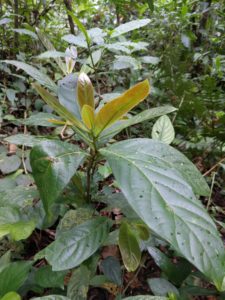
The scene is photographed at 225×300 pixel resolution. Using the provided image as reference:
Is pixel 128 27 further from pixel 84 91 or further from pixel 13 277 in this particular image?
pixel 13 277

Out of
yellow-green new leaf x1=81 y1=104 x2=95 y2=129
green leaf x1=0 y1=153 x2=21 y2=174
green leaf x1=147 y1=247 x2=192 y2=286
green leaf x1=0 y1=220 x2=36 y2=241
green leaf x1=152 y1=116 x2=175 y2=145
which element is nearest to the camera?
yellow-green new leaf x1=81 y1=104 x2=95 y2=129

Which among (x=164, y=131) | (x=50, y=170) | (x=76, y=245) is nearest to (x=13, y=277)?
(x=76, y=245)

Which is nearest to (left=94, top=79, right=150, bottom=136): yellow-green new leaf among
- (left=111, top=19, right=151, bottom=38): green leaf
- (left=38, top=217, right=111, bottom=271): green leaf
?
(left=38, top=217, right=111, bottom=271): green leaf

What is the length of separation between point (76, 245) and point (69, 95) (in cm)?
35

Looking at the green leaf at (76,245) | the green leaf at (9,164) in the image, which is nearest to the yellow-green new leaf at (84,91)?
the green leaf at (76,245)

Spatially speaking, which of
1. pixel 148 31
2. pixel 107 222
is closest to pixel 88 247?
pixel 107 222

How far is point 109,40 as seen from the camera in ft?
4.14

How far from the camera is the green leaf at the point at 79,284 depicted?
0.71 meters

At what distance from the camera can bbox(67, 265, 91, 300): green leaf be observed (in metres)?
0.71

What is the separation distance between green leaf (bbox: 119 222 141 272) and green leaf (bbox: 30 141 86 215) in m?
0.21

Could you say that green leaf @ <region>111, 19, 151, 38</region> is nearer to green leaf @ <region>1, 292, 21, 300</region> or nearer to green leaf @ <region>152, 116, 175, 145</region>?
green leaf @ <region>152, 116, 175, 145</region>

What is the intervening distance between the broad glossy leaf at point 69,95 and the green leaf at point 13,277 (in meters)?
0.39

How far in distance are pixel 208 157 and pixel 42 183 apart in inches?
42.4

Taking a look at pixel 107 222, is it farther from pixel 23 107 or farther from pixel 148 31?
pixel 148 31
